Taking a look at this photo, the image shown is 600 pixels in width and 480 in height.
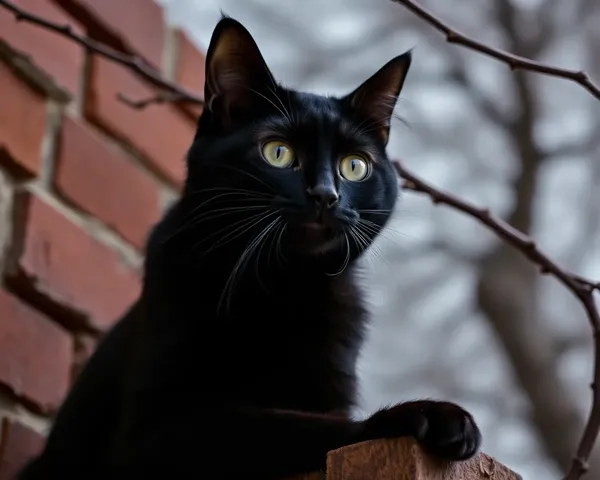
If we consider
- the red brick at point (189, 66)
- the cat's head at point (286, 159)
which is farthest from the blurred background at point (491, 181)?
the cat's head at point (286, 159)

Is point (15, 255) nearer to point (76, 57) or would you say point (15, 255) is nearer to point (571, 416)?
point (76, 57)

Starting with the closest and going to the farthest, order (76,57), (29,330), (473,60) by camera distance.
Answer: (29,330)
(76,57)
(473,60)

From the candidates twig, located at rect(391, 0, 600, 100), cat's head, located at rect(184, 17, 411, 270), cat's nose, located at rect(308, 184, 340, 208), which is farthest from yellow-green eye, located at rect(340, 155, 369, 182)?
twig, located at rect(391, 0, 600, 100)

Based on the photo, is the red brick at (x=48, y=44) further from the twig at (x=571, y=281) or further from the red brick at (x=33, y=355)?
the twig at (x=571, y=281)

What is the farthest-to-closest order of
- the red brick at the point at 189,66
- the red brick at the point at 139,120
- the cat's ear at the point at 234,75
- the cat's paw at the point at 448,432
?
the red brick at the point at 189,66, the red brick at the point at 139,120, the cat's ear at the point at 234,75, the cat's paw at the point at 448,432

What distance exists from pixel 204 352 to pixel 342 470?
35cm

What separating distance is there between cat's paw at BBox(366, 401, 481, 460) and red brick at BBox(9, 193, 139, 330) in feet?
2.46

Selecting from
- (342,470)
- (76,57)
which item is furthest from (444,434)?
(76,57)

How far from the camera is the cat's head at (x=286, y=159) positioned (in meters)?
1.15

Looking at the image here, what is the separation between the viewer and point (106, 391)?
1.32 meters

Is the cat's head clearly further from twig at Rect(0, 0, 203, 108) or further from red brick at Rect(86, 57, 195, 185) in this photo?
red brick at Rect(86, 57, 195, 185)

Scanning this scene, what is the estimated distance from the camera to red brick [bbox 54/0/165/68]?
1720mm

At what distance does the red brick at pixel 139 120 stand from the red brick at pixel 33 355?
13.3 inches

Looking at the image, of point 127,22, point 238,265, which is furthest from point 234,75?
point 127,22
